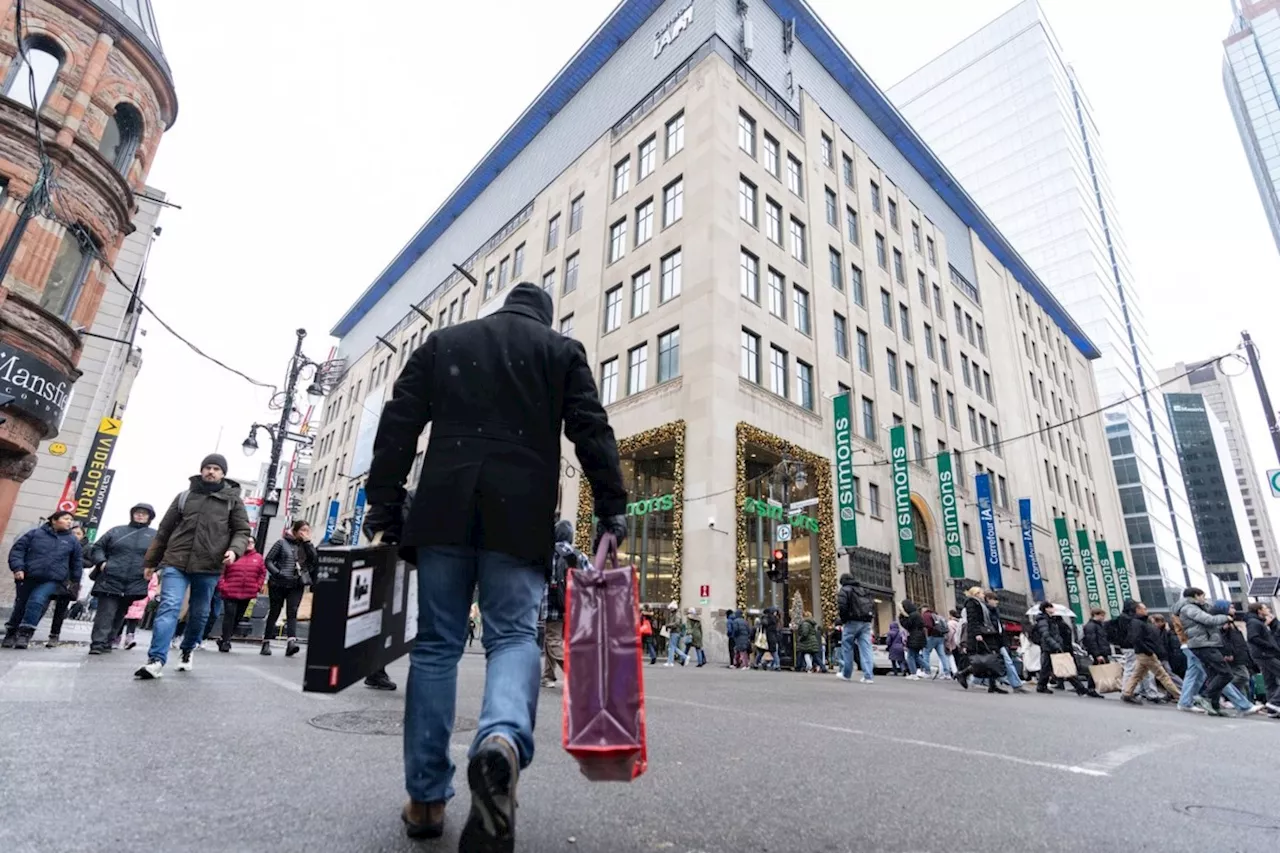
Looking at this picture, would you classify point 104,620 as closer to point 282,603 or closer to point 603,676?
point 282,603

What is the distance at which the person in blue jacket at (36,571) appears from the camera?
8391 mm

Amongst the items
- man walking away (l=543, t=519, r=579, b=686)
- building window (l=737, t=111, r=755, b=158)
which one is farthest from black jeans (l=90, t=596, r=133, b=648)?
building window (l=737, t=111, r=755, b=158)

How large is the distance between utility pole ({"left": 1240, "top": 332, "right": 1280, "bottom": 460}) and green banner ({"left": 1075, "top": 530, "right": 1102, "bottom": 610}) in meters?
30.6

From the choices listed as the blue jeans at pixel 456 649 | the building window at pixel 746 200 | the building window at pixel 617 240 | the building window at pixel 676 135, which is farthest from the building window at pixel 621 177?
the blue jeans at pixel 456 649

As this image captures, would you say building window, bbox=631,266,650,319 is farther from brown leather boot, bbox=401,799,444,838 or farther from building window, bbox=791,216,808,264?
brown leather boot, bbox=401,799,444,838

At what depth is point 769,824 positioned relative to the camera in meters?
2.39

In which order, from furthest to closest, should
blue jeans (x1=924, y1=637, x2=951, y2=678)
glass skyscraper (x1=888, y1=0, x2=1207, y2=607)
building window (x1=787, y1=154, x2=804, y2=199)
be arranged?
glass skyscraper (x1=888, y1=0, x2=1207, y2=607) → building window (x1=787, y1=154, x2=804, y2=199) → blue jeans (x1=924, y1=637, x2=951, y2=678)

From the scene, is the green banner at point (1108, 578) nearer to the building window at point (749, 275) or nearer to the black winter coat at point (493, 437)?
the building window at point (749, 275)

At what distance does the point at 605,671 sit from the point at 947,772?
101 inches

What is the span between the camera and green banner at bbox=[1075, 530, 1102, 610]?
42769 millimetres

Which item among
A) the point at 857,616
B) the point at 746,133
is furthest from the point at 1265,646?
the point at 746,133

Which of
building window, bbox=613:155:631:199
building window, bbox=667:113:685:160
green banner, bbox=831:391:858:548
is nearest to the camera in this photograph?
green banner, bbox=831:391:858:548

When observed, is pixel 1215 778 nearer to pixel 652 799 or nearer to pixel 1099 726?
pixel 1099 726

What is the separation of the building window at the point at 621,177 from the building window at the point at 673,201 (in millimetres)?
3067
